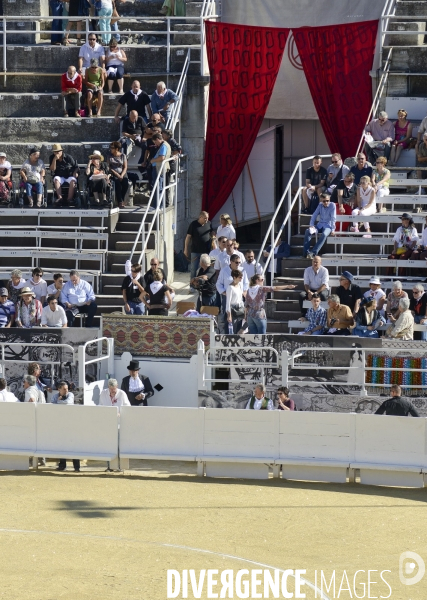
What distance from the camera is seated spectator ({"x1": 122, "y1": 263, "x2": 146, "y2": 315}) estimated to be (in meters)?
21.0

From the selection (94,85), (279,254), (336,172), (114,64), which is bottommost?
(279,254)

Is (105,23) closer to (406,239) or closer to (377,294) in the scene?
(406,239)

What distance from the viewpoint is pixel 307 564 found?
45.3ft

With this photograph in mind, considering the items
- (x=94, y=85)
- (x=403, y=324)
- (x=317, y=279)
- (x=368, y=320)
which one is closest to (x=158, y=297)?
(x=317, y=279)

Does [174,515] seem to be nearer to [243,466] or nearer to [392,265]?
[243,466]

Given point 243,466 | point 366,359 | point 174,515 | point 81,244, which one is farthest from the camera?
point 81,244

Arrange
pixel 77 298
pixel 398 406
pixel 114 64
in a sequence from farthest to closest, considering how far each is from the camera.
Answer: pixel 114 64 < pixel 77 298 < pixel 398 406

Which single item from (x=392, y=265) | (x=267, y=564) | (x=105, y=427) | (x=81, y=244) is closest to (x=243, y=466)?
(x=105, y=427)

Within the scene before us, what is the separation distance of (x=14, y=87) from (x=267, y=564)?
16.3 meters

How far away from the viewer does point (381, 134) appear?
24891 millimetres

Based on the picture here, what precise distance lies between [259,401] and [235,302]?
2915 millimetres

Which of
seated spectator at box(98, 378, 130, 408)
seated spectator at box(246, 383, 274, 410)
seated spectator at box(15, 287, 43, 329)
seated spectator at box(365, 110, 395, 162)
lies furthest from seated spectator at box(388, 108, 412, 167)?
seated spectator at box(98, 378, 130, 408)

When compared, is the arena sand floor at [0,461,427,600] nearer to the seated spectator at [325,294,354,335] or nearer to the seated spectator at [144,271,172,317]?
the seated spectator at [325,294,354,335]

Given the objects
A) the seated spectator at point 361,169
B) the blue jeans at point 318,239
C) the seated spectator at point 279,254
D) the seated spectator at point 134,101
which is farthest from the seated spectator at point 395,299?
the seated spectator at point 134,101
